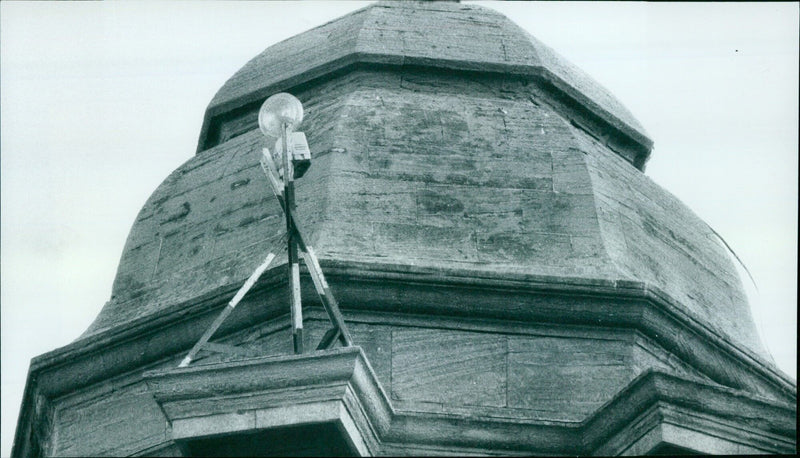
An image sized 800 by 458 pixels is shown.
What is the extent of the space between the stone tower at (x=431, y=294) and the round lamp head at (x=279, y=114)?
918mm

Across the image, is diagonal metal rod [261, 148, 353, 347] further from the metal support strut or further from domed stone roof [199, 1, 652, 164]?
domed stone roof [199, 1, 652, 164]

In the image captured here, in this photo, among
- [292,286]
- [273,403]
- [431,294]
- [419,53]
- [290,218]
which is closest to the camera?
[273,403]

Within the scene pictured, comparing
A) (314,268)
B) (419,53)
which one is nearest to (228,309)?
(314,268)

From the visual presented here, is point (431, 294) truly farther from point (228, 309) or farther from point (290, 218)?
point (228, 309)

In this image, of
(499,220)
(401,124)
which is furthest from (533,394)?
(401,124)

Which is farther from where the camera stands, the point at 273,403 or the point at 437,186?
the point at 437,186

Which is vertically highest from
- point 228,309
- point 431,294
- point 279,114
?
point 279,114

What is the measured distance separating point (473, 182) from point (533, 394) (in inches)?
82.0

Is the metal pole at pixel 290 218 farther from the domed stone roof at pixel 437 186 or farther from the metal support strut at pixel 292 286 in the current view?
the domed stone roof at pixel 437 186

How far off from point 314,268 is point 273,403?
4.64 feet

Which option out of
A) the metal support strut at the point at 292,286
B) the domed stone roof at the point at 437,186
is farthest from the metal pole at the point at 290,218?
the domed stone roof at the point at 437,186

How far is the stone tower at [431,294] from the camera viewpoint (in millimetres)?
15906

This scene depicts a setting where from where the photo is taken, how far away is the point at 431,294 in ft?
57.2

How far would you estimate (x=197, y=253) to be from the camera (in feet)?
61.1
